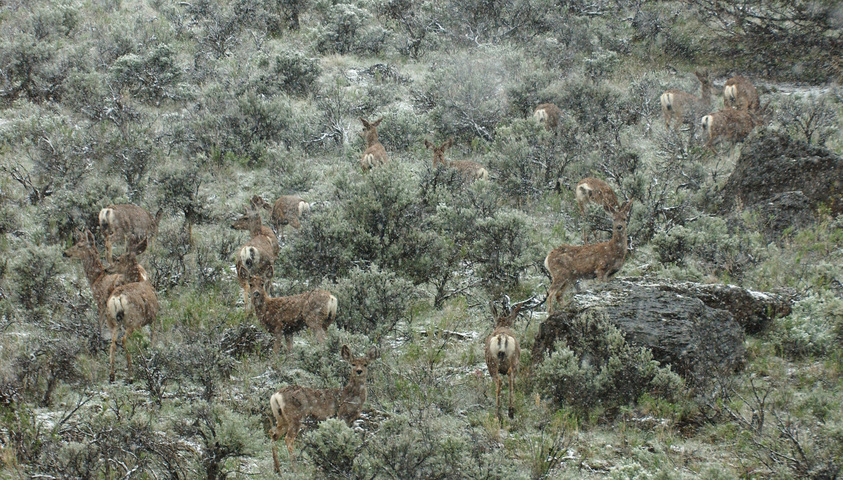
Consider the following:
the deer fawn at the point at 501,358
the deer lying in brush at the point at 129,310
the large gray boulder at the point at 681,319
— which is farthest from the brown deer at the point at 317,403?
the deer lying in brush at the point at 129,310

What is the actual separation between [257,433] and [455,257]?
5.10m

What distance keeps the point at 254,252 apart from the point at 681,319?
222 inches

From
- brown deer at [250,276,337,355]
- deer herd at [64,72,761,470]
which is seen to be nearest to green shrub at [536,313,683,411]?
deer herd at [64,72,761,470]

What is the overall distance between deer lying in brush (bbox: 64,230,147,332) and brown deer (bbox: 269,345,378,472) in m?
3.05

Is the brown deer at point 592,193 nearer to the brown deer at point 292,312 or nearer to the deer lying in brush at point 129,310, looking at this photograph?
the brown deer at point 292,312

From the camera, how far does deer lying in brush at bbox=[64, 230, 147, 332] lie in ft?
28.2

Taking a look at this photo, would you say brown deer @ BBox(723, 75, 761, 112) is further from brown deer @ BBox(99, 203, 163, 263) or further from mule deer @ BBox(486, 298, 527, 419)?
brown deer @ BBox(99, 203, 163, 263)

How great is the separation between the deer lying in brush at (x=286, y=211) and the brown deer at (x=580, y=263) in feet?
Answer: 14.4

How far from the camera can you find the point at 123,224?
10.8 meters

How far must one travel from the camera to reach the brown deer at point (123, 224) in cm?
1071

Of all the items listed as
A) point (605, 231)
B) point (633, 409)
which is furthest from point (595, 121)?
point (633, 409)

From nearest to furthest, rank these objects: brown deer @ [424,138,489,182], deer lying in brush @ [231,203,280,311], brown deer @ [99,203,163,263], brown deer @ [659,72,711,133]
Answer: deer lying in brush @ [231,203,280,311] → brown deer @ [99,203,163,263] → brown deer @ [424,138,489,182] → brown deer @ [659,72,711,133]

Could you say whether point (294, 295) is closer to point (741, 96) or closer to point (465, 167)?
point (465, 167)

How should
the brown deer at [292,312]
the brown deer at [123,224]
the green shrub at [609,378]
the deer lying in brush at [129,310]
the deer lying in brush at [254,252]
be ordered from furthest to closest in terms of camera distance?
the brown deer at [123,224] → the deer lying in brush at [254,252] → the brown deer at [292,312] → the deer lying in brush at [129,310] → the green shrub at [609,378]
